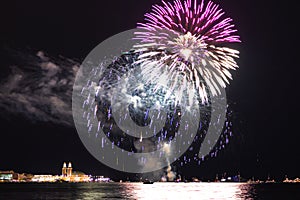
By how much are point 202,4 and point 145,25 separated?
6.69 meters

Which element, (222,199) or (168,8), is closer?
(168,8)

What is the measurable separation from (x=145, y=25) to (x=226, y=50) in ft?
31.5

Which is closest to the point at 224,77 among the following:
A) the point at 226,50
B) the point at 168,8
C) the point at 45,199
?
the point at 226,50

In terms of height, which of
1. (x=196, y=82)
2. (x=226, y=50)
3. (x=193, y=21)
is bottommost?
(x=196, y=82)

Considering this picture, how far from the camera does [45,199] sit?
6588 cm

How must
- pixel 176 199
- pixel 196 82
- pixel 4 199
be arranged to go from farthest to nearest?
pixel 4 199 → pixel 176 199 → pixel 196 82

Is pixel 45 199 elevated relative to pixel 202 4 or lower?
lower

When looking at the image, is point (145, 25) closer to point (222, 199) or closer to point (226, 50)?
point (226, 50)

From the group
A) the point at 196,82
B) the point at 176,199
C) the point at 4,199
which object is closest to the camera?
the point at 196,82

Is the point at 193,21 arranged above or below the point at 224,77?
above

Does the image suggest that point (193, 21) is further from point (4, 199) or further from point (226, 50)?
point (4, 199)

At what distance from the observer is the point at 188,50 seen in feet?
132

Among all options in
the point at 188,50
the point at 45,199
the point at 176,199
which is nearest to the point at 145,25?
the point at 188,50

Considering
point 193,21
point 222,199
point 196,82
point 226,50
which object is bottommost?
point 222,199
